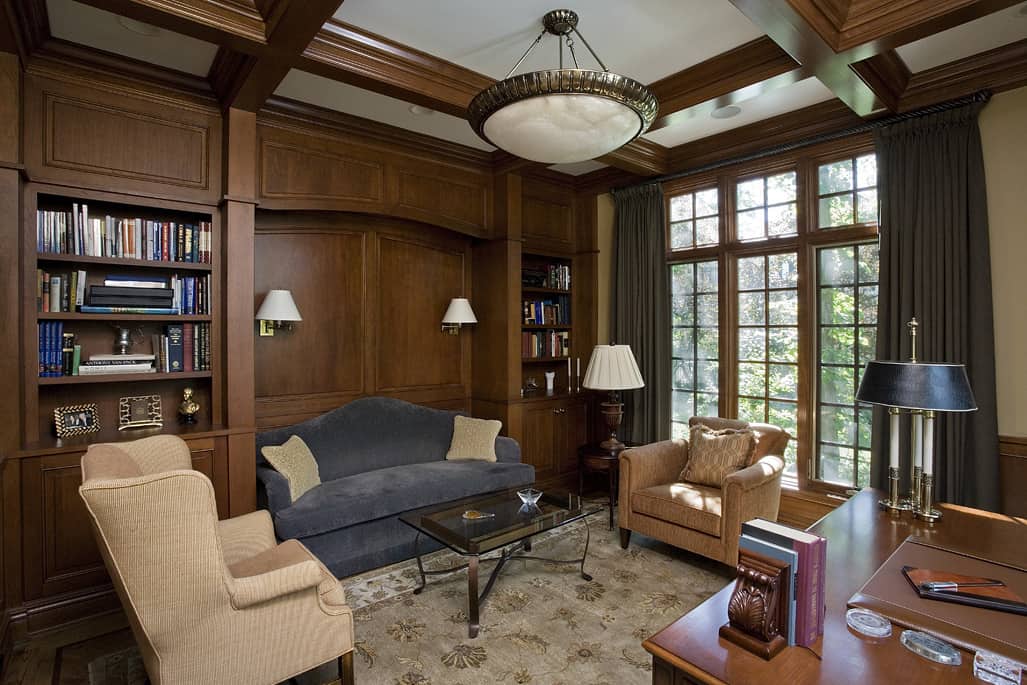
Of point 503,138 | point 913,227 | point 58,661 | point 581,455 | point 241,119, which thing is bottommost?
point 58,661

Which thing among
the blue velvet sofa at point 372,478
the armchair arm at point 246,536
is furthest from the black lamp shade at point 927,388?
the armchair arm at point 246,536

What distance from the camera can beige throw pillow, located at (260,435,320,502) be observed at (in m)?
3.24

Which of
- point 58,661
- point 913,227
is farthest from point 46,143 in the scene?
point 913,227

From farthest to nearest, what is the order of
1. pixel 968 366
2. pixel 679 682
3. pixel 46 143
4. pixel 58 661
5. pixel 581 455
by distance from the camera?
pixel 581 455 < pixel 968 366 < pixel 46 143 < pixel 58 661 < pixel 679 682

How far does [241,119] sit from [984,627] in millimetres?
3934

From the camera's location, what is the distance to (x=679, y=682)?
139 centimetres

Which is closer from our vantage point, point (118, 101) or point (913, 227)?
point (118, 101)

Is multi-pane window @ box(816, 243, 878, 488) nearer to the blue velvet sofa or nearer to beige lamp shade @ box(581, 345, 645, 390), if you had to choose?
beige lamp shade @ box(581, 345, 645, 390)

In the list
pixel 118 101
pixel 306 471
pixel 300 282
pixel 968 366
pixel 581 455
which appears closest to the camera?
pixel 118 101

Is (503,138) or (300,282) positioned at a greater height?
(503,138)

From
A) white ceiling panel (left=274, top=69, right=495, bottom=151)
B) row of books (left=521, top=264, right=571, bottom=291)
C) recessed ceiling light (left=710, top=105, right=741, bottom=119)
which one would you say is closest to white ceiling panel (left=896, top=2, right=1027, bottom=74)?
recessed ceiling light (left=710, top=105, right=741, bottom=119)

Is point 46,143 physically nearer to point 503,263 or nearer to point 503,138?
point 503,138

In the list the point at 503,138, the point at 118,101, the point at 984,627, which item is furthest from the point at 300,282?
the point at 984,627

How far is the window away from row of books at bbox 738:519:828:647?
276cm
